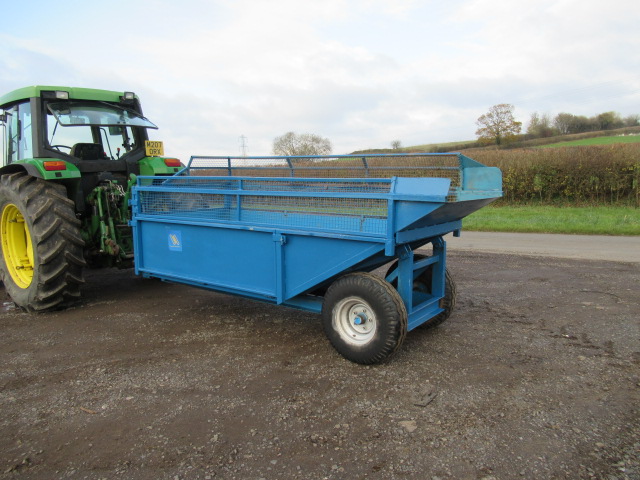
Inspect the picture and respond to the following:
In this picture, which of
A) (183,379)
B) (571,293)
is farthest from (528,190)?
(183,379)

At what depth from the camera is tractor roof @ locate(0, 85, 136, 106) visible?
550 cm

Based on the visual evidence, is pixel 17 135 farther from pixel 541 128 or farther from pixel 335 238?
pixel 541 128

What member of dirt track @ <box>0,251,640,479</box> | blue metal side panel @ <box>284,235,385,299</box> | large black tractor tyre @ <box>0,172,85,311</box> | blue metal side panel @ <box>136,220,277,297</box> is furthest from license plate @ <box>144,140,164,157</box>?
blue metal side panel @ <box>284,235,385,299</box>

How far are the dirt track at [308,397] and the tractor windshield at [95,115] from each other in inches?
88.6

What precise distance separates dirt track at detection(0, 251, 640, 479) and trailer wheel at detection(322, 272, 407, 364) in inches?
6.1

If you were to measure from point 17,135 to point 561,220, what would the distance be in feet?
39.0

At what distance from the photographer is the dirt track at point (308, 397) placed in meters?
2.61

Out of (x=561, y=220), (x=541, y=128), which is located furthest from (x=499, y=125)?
Answer: (x=561, y=220)

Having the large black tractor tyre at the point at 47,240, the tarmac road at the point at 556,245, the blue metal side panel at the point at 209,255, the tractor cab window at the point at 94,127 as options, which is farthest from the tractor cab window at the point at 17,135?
the tarmac road at the point at 556,245

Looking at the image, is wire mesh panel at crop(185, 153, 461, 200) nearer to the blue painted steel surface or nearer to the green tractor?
the blue painted steel surface

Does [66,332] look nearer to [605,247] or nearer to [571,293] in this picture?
[571,293]

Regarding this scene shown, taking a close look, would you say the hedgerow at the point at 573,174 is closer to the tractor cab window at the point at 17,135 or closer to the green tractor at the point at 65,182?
the green tractor at the point at 65,182

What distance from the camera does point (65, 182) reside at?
548 centimetres

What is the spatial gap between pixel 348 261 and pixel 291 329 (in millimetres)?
1252
